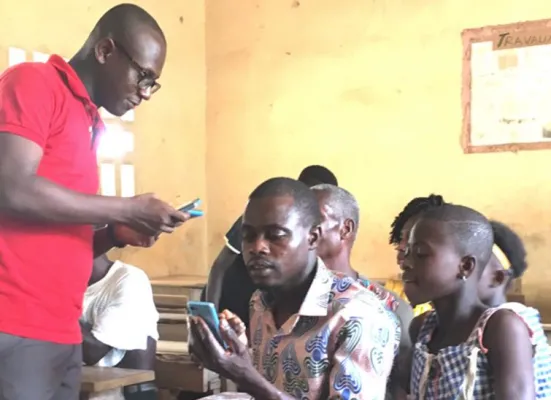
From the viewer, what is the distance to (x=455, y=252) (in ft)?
5.99

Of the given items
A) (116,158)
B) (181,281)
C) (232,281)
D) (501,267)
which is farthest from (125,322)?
(116,158)

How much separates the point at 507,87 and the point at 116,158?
7.80 ft

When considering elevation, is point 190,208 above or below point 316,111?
below

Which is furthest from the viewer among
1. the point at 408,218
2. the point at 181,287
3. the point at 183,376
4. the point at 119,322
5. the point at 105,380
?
the point at 181,287

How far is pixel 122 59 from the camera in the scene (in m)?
→ 1.70

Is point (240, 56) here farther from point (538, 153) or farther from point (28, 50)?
point (538, 153)

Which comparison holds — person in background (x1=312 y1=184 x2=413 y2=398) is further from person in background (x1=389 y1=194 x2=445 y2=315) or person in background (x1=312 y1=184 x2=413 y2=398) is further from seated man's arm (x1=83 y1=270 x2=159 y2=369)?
seated man's arm (x1=83 y1=270 x2=159 y2=369)

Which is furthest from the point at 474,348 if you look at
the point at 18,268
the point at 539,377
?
the point at 18,268

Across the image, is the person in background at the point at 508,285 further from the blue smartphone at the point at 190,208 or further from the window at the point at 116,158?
the window at the point at 116,158

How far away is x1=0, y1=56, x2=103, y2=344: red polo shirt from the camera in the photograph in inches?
60.1

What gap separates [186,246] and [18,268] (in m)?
3.56

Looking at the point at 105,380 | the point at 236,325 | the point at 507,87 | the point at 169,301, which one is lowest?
the point at 169,301

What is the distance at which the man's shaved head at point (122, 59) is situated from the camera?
170cm

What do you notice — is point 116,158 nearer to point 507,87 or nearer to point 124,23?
point 507,87
